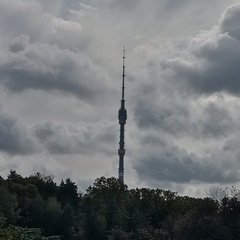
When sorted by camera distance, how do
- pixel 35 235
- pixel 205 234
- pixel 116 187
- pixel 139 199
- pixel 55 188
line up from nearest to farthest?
pixel 35 235 → pixel 205 234 → pixel 139 199 → pixel 116 187 → pixel 55 188

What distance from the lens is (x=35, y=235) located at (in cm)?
3025

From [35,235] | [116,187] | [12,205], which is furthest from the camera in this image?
[116,187]

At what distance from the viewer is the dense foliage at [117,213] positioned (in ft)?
295

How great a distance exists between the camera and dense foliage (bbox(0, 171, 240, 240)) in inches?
3538

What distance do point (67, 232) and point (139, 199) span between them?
13559mm

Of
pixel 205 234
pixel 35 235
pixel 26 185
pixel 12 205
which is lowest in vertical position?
pixel 35 235

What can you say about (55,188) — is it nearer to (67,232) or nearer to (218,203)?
(67,232)

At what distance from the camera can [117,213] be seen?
389 ft

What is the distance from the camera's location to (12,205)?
11088cm

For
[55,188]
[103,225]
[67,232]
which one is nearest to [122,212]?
[103,225]

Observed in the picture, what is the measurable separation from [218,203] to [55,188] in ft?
A: 183

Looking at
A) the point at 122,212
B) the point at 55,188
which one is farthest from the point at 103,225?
the point at 55,188

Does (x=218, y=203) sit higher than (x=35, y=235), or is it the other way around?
(x=218, y=203)

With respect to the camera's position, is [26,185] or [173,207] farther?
[26,185]
